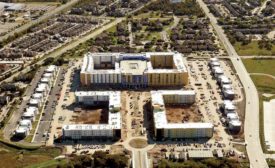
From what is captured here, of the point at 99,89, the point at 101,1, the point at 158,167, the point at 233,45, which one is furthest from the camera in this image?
the point at 101,1

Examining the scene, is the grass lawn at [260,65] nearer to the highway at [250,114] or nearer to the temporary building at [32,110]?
the highway at [250,114]

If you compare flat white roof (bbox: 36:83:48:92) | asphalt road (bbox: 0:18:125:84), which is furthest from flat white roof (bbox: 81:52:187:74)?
asphalt road (bbox: 0:18:125:84)

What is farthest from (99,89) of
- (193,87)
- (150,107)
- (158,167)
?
(158,167)

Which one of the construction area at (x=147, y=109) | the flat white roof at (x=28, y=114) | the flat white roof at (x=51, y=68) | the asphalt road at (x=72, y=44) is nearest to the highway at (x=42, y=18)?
the asphalt road at (x=72, y=44)

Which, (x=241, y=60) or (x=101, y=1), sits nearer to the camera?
(x=241, y=60)

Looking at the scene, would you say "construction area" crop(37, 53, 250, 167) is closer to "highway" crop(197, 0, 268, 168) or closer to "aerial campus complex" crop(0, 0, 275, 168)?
"aerial campus complex" crop(0, 0, 275, 168)

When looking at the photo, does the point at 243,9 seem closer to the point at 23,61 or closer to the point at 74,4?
the point at 74,4
